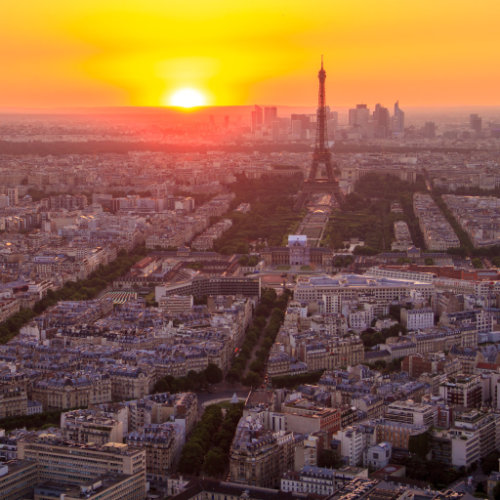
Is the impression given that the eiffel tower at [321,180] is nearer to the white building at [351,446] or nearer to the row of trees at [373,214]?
the row of trees at [373,214]

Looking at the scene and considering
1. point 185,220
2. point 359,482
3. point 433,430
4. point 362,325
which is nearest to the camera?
point 359,482

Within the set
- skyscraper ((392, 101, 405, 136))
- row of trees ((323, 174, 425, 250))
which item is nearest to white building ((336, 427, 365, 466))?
row of trees ((323, 174, 425, 250))

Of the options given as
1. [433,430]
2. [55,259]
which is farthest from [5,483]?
[55,259]

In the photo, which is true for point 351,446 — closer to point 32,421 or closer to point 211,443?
point 211,443

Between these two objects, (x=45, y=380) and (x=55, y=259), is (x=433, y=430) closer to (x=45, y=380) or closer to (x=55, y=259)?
(x=45, y=380)

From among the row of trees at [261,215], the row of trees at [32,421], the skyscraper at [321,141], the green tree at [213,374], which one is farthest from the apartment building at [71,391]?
the skyscraper at [321,141]
